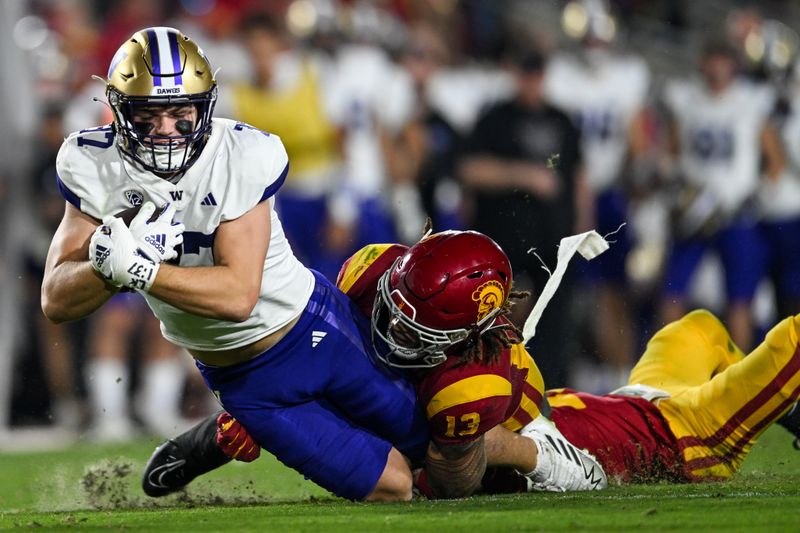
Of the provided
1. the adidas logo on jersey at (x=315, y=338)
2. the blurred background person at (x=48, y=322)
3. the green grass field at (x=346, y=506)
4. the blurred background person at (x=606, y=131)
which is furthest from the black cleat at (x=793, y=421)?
the blurred background person at (x=48, y=322)

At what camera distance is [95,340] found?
766 cm

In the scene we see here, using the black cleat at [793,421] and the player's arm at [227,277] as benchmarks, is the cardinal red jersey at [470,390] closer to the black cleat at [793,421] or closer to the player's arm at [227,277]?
the player's arm at [227,277]

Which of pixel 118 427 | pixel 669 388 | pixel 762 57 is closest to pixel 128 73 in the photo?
pixel 669 388

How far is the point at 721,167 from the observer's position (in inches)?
347

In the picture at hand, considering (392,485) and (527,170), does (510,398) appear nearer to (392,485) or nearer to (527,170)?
(392,485)

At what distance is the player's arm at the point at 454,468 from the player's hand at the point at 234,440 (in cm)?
62

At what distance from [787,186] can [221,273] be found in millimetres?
5394

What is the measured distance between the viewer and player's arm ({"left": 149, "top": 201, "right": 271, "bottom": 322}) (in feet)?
12.7

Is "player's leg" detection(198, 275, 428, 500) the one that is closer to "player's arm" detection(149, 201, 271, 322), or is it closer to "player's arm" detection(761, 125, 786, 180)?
"player's arm" detection(149, 201, 271, 322)

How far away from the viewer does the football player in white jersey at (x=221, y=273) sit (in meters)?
3.93

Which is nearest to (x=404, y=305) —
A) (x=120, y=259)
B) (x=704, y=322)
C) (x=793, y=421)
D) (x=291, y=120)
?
(x=120, y=259)

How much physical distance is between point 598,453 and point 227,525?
1.61 m

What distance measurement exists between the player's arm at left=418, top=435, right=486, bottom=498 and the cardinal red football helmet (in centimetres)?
30

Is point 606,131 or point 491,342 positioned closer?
point 491,342
